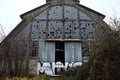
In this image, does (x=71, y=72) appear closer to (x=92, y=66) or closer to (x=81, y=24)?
(x=92, y=66)

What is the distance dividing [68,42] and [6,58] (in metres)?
9.39

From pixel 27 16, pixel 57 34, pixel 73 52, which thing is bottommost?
pixel 73 52

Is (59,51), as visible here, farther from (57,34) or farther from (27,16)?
(27,16)

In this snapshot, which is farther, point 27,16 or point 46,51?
point 27,16

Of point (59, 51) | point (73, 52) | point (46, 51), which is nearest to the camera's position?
point (46, 51)

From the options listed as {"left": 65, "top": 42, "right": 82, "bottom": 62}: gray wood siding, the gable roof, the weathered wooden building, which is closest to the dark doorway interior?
the weathered wooden building

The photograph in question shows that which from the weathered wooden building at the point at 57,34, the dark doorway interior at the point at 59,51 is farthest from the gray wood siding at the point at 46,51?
the dark doorway interior at the point at 59,51

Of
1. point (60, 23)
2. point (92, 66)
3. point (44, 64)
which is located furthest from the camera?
point (60, 23)

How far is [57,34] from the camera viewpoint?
30938mm

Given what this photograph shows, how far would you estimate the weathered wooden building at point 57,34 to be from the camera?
1174 inches

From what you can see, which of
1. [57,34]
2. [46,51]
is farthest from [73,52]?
[46,51]

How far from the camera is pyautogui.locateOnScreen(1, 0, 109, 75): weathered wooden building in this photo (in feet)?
97.9

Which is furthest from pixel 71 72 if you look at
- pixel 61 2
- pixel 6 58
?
pixel 61 2

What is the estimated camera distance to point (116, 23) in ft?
48.5
